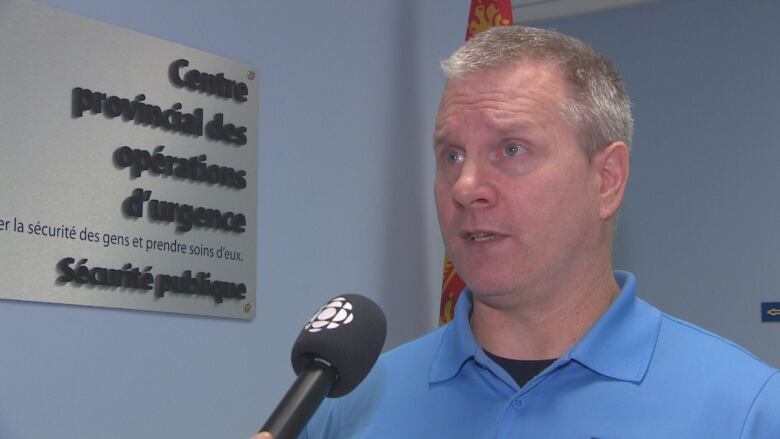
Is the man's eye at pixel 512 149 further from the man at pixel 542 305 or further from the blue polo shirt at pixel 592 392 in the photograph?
the blue polo shirt at pixel 592 392

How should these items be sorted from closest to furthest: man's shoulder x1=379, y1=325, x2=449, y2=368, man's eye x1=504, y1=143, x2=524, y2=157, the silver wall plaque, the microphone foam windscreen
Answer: the microphone foam windscreen < man's eye x1=504, y1=143, x2=524, y2=157 < man's shoulder x1=379, y1=325, x2=449, y2=368 < the silver wall plaque

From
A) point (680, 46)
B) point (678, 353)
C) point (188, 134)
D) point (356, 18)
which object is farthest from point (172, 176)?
point (680, 46)

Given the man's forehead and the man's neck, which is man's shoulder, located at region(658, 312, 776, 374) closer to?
the man's neck

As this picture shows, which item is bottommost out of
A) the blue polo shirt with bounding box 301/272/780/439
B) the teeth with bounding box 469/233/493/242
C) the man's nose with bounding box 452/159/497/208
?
the blue polo shirt with bounding box 301/272/780/439

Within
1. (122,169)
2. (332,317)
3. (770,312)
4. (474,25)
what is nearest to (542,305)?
(332,317)

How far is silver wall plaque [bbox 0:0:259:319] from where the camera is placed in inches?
86.6

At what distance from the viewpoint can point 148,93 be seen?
96.7 inches

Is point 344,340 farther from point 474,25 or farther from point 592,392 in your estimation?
point 474,25

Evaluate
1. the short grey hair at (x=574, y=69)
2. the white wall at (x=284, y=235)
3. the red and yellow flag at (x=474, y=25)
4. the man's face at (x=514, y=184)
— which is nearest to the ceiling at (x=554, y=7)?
the white wall at (x=284, y=235)

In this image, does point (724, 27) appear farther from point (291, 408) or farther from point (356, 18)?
point (291, 408)

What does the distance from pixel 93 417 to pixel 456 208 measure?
1.14 metres

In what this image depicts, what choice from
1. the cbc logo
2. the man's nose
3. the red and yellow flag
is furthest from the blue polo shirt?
the red and yellow flag

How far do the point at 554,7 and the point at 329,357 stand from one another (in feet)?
12.9

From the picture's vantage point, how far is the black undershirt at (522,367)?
4.91ft
